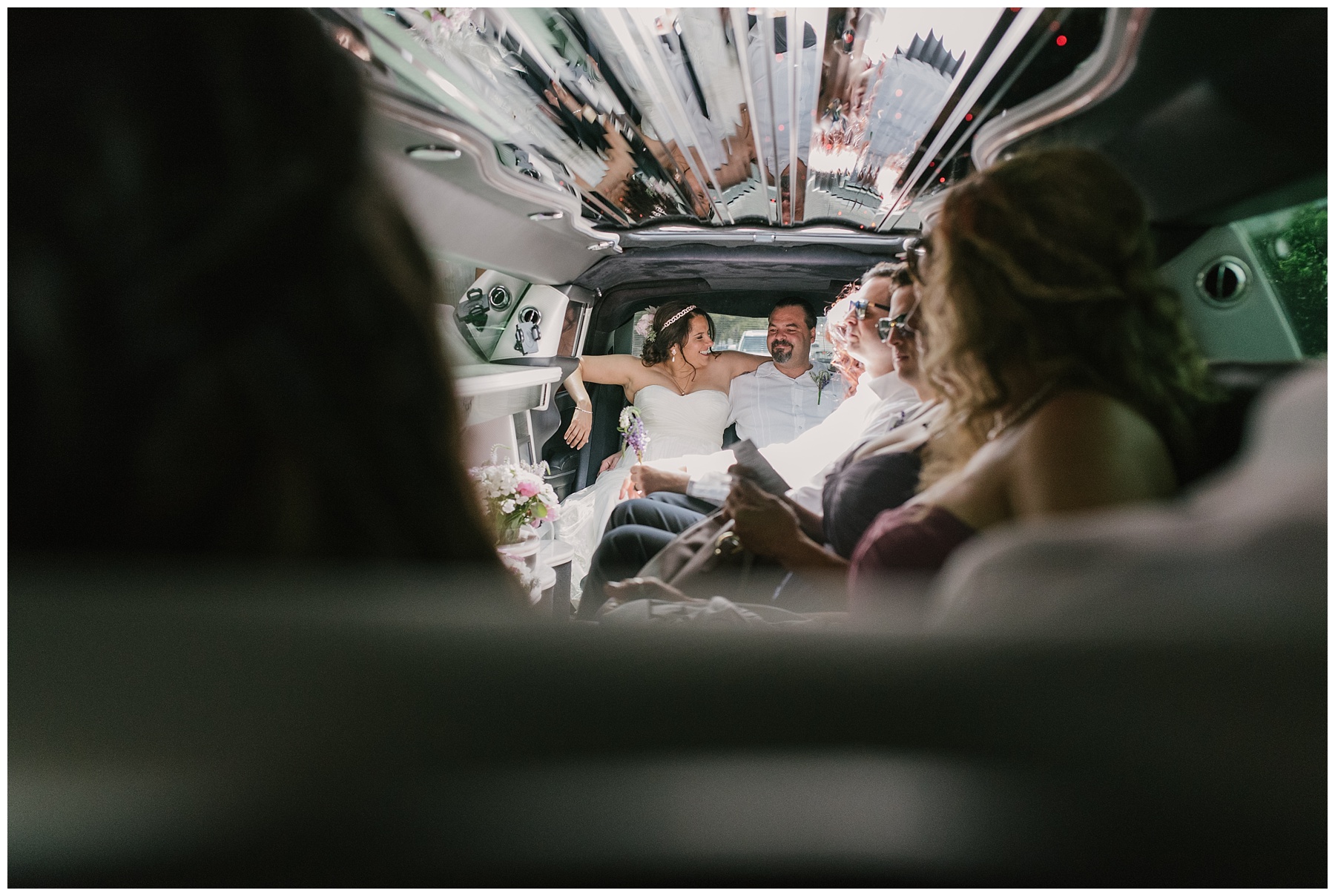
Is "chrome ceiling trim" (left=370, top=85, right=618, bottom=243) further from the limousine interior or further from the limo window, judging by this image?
the limo window

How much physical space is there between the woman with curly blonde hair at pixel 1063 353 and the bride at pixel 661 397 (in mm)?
897

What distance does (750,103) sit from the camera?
3.78 ft

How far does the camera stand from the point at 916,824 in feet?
1.67

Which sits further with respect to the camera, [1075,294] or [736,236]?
[736,236]

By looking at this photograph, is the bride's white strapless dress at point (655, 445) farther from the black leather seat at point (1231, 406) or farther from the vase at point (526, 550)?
the black leather seat at point (1231, 406)

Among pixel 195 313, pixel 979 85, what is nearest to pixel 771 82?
pixel 979 85

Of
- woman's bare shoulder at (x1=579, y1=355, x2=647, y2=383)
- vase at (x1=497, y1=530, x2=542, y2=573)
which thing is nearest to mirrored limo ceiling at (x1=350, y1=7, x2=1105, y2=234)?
woman's bare shoulder at (x1=579, y1=355, x2=647, y2=383)

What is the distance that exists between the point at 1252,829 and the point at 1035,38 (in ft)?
3.30

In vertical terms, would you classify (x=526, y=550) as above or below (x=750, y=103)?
below

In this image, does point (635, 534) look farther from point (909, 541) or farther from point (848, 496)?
point (909, 541)

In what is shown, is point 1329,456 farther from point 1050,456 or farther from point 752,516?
point 752,516

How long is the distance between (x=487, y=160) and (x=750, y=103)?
51 centimetres

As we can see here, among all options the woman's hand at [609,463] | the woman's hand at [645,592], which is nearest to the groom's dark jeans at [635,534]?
the woman's hand at [645,592]

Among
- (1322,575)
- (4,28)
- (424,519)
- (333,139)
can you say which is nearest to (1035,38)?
(1322,575)
